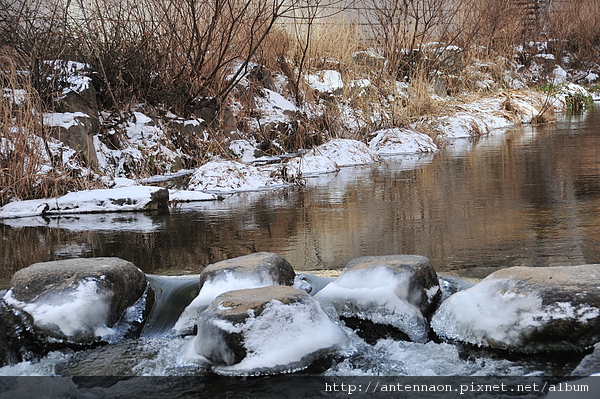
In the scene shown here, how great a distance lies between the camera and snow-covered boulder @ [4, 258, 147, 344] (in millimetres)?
2967

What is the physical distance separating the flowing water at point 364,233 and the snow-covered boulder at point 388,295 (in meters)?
0.19

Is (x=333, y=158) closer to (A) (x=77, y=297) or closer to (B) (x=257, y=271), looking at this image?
(B) (x=257, y=271)

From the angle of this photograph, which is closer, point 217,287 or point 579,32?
point 217,287

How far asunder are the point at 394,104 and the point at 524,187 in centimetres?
517

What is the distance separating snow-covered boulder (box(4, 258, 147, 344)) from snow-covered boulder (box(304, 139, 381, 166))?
17.9 feet

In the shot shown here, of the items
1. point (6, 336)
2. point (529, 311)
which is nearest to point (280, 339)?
point (529, 311)

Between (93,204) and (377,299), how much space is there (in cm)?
379

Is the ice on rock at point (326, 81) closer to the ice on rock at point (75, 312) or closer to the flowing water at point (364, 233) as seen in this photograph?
the flowing water at point (364, 233)

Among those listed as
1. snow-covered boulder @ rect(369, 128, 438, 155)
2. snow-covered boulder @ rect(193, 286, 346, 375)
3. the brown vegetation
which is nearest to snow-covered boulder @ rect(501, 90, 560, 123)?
the brown vegetation

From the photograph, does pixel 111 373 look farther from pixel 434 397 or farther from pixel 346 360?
pixel 434 397

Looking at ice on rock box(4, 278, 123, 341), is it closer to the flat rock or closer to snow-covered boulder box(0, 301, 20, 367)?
snow-covered boulder box(0, 301, 20, 367)

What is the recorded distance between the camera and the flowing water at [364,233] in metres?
2.74

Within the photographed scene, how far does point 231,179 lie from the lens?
23.2 feet

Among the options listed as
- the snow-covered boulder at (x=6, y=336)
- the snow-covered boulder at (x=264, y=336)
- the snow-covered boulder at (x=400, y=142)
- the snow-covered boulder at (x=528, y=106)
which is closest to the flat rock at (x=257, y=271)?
the snow-covered boulder at (x=264, y=336)
